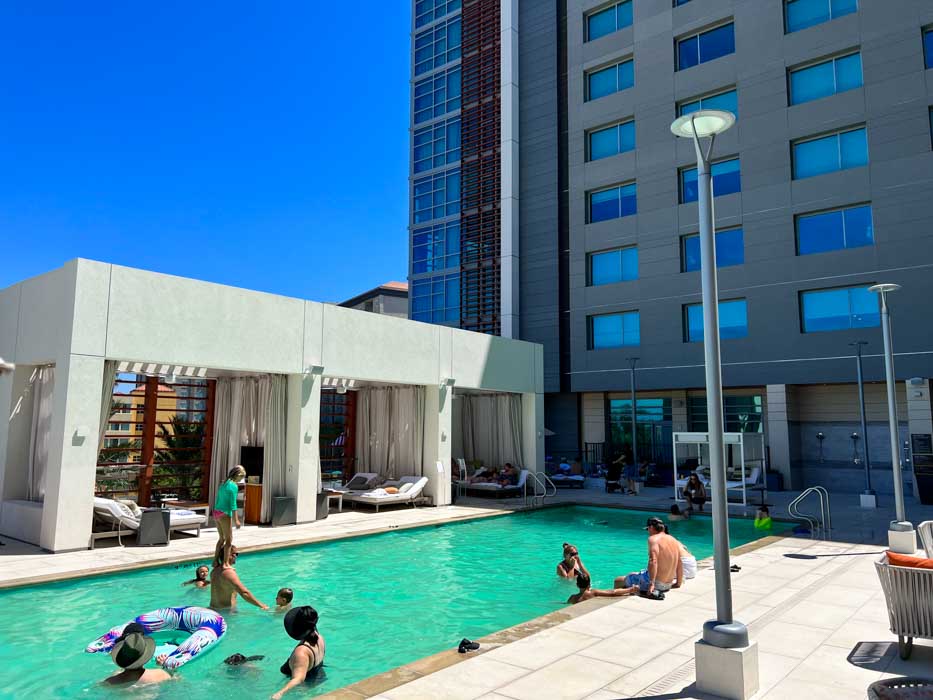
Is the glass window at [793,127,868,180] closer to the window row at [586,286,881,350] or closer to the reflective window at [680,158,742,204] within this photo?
the reflective window at [680,158,742,204]

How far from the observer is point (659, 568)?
8000 mm

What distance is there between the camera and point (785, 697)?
4.48m

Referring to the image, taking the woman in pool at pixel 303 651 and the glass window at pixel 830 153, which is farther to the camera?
the glass window at pixel 830 153

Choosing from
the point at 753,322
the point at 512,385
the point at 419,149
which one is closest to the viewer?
the point at 512,385

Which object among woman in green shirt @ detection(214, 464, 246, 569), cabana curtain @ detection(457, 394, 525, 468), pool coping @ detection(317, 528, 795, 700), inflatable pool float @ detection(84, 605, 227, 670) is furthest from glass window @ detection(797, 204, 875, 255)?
inflatable pool float @ detection(84, 605, 227, 670)

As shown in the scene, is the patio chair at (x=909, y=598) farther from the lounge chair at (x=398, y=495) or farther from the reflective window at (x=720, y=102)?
the reflective window at (x=720, y=102)

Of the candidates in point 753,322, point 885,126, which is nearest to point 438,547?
point 753,322

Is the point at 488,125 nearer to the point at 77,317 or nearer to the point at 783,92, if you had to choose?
the point at 783,92

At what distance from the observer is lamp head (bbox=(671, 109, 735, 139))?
15.7 feet

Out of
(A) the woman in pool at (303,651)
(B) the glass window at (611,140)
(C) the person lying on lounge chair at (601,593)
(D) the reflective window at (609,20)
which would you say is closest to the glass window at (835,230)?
(B) the glass window at (611,140)

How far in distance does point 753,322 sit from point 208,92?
21277 mm

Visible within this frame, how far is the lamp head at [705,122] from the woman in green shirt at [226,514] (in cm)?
626

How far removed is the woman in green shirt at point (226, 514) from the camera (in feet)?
24.6

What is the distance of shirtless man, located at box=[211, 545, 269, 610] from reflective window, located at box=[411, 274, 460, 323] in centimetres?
2342
